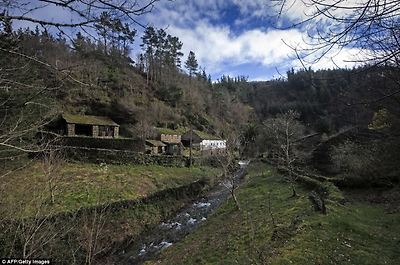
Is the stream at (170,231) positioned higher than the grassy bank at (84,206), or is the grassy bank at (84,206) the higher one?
the grassy bank at (84,206)

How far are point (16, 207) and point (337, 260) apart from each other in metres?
12.3

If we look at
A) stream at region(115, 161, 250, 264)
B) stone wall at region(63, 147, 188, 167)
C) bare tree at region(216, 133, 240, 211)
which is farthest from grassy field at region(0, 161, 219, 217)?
bare tree at region(216, 133, 240, 211)

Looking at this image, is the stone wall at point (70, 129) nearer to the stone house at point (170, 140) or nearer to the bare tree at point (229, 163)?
the stone house at point (170, 140)

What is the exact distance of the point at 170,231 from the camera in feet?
58.3

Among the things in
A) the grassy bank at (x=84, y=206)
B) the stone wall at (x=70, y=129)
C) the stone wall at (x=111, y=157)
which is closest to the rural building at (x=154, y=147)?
the stone wall at (x=111, y=157)

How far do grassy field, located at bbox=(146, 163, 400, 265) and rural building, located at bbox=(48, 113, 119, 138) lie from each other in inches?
1128

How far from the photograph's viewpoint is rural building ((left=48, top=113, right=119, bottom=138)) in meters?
38.8

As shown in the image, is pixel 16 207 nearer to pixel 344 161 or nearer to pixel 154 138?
pixel 344 161

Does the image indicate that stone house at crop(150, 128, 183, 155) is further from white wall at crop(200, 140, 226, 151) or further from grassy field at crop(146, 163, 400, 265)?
grassy field at crop(146, 163, 400, 265)

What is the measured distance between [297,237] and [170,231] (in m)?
8.89

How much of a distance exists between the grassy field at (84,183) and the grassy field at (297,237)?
278 inches

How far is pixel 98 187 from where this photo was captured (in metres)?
21.5

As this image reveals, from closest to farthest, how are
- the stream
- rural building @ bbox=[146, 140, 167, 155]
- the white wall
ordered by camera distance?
the stream → rural building @ bbox=[146, 140, 167, 155] → the white wall

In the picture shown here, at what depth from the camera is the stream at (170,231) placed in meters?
14.4
